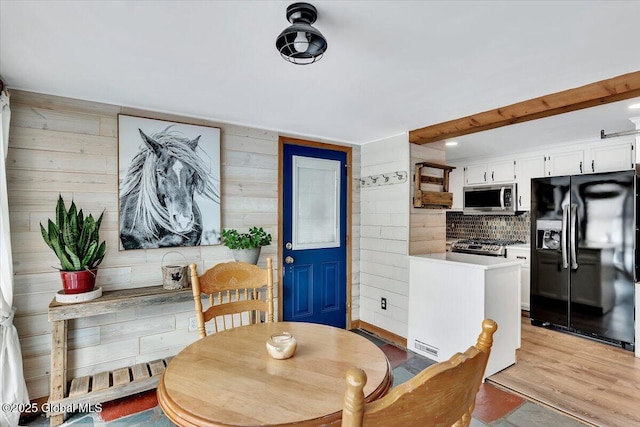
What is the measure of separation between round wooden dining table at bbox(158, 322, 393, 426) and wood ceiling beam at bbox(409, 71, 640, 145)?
2159mm

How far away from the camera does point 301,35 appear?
55.1 inches

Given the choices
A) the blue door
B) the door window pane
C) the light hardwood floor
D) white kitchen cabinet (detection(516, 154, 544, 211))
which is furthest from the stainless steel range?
the door window pane

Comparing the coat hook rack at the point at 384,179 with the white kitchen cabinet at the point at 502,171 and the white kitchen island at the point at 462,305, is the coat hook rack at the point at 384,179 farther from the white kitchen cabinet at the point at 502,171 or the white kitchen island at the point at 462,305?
the white kitchen cabinet at the point at 502,171

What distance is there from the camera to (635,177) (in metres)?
3.19

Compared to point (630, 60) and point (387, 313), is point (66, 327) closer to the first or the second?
point (387, 313)

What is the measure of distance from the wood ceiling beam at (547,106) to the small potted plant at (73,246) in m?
3.00

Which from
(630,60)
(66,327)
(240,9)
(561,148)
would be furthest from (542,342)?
(66,327)

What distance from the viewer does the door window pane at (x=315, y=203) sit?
3558 mm

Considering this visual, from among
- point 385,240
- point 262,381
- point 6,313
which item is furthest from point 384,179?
point 6,313

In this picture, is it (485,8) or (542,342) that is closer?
(485,8)

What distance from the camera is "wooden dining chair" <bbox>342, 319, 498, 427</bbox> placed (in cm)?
63

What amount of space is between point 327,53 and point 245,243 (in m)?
1.73

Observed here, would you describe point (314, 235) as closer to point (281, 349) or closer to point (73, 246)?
point (73, 246)

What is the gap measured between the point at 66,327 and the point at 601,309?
15.9ft
